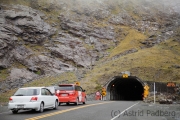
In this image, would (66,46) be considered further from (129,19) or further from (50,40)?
(129,19)

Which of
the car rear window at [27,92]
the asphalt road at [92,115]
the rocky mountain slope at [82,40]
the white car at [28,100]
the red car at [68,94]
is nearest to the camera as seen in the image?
the asphalt road at [92,115]

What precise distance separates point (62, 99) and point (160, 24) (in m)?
74.0

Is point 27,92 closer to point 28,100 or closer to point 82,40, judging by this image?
point 28,100

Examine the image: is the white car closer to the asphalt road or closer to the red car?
the asphalt road

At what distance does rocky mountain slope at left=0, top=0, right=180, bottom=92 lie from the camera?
52281mm

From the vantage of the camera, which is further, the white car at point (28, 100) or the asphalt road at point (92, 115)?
the white car at point (28, 100)

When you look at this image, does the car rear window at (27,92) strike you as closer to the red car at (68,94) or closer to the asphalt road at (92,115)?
the asphalt road at (92,115)

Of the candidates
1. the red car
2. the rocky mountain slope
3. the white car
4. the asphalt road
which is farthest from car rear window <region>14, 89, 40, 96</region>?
the rocky mountain slope

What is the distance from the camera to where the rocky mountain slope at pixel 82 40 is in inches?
2058

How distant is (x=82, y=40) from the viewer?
236 ft

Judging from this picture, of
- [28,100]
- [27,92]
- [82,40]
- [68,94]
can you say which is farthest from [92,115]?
[82,40]

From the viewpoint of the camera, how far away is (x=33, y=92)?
592 inches

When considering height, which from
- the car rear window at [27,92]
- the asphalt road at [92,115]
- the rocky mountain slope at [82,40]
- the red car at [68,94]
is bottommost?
the asphalt road at [92,115]

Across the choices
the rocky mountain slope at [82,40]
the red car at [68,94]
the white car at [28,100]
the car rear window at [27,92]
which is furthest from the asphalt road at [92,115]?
the rocky mountain slope at [82,40]
